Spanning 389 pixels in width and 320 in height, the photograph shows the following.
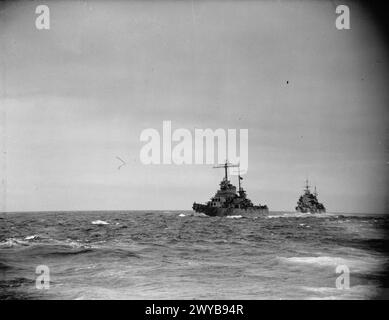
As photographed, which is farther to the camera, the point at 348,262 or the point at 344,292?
the point at 348,262

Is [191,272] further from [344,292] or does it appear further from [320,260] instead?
[320,260]

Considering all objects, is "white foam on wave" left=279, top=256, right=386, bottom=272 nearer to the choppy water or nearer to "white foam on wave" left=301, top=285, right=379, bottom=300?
the choppy water

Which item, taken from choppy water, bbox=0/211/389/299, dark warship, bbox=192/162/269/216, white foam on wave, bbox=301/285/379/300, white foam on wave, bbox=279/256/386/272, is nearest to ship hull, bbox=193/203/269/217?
dark warship, bbox=192/162/269/216

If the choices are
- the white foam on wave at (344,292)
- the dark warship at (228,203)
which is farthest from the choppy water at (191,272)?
the dark warship at (228,203)

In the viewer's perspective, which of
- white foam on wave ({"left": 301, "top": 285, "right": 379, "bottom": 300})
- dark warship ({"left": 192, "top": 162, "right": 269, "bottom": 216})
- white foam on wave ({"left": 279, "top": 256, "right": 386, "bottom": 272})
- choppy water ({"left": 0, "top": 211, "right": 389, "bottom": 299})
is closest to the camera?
white foam on wave ({"left": 301, "top": 285, "right": 379, "bottom": 300})

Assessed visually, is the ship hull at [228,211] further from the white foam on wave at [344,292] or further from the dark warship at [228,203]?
the white foam on wave at [344,292]

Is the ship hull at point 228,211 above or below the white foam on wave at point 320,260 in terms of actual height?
below

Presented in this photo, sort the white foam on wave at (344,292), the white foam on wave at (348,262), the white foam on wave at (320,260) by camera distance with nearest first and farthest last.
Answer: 1. the white foam on wave at (344,292)
2. the white foam on wave at (348,262)
3. the white foam on wave at (320,260)

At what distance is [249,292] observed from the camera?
8195 mm

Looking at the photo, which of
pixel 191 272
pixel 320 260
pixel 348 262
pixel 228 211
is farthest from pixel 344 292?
pixel 228 211
